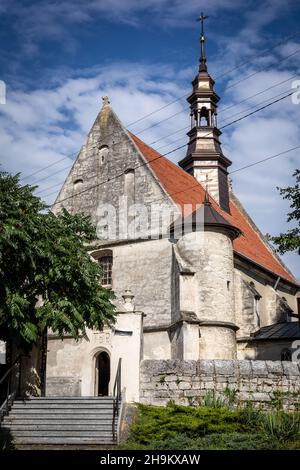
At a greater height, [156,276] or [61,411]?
[156,276]

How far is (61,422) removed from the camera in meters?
13.8

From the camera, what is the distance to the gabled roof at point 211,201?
26.2 meters

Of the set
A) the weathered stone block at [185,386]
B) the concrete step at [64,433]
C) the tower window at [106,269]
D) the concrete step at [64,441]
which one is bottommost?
the concrete step at [64,441]

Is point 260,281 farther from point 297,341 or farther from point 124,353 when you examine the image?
point 124,353

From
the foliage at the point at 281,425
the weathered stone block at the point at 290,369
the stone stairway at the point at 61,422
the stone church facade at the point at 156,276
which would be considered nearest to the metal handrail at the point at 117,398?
the stone stairway at the point at 61,422

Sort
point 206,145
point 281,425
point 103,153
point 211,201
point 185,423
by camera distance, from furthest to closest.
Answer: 1. point 206,145
2. point 211,201
3. point 103,153
4. point 185,423
5. point 281,425

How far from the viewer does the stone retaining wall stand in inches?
585

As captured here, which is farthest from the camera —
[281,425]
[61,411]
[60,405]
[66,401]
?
[66,401]

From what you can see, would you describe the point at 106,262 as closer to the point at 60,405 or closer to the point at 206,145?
the point at 60,405

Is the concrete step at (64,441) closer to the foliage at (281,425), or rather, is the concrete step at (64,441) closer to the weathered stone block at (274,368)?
the foliage at (281,425)

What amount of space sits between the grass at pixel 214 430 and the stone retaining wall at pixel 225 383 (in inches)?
35.2

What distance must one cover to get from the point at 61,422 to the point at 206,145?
A: 24.5m

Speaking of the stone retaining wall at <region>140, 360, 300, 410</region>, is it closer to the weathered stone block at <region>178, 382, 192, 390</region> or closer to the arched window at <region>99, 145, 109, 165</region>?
the weathered stone block at <region>178, 382, 192, 390</region>

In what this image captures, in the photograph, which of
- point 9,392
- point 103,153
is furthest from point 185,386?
point 103,153
